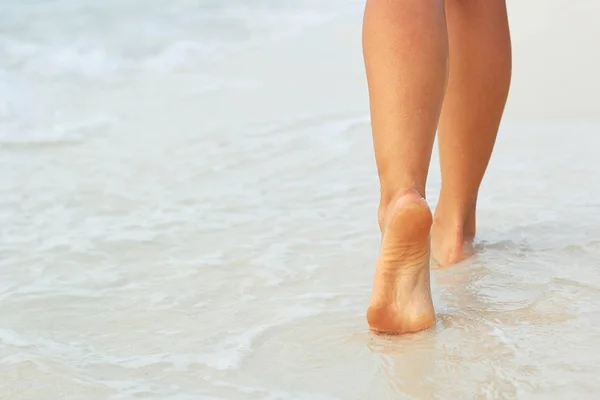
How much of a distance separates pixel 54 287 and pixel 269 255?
1.50 ft

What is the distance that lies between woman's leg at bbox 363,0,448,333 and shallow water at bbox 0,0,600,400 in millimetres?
68

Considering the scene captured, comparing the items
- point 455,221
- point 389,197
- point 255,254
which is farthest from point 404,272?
point 255,254

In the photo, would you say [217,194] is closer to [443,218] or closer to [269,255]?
[269,255]

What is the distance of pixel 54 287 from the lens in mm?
1939

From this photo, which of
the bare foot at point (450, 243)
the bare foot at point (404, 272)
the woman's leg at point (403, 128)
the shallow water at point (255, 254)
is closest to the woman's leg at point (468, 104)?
the bare foot at point (450, 243)

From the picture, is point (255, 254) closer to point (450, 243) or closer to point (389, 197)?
point (450, 243)

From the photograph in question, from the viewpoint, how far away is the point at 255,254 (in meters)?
2.12

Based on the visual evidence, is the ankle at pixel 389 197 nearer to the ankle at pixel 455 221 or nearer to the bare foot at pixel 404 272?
the bare foot at pixel 404 272

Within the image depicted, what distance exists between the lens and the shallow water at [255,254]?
1441 millimetres

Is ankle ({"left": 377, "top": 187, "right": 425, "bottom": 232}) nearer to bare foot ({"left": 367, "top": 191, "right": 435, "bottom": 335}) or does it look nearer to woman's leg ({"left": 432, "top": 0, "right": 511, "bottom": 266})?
bare foot ({"left": 367, "top": 191, "right": 435, "bottom": 335})

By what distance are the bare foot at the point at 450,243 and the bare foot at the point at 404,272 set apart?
436 millimetres

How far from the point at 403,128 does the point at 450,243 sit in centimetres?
51

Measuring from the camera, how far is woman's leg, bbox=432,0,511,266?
6.08 ft

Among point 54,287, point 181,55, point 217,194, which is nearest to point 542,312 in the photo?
point 54,287
